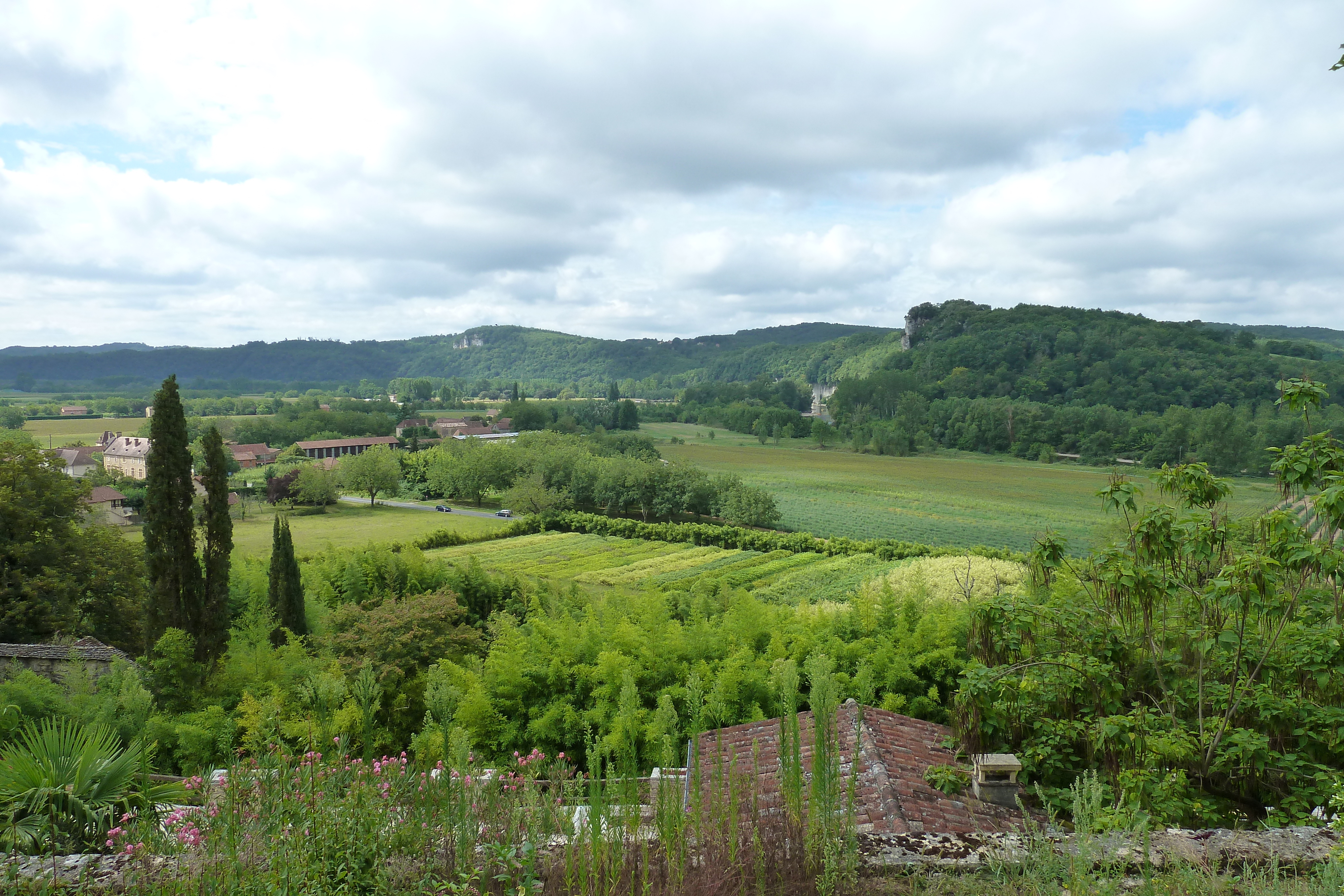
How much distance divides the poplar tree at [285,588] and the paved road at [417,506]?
94.3ft

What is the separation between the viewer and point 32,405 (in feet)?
337

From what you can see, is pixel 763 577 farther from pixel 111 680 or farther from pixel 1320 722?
pixel 1320 722

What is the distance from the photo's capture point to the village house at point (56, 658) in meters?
11.1

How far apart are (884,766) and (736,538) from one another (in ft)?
108

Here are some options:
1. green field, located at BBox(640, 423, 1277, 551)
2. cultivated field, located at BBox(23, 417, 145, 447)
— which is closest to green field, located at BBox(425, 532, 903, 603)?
green field, located at BBox(640, 423, 1277, 551)

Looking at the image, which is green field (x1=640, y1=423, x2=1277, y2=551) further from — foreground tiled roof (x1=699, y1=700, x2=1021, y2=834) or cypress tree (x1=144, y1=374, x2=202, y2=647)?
cypress tree (x1=144, y1=374, x2=202, y2=647)

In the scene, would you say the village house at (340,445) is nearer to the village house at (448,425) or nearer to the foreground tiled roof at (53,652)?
the village house at (448,425)

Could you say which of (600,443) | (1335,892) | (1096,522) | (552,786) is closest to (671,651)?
(552,786)

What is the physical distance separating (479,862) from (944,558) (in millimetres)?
27303

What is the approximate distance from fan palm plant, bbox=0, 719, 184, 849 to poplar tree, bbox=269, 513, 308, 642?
11.5 metres

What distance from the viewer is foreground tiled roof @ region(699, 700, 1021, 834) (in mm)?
4742

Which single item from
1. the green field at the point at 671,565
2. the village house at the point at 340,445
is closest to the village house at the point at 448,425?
the village house at the point at 340,445

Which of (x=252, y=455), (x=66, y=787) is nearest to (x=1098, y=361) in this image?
(x=252, y=455)

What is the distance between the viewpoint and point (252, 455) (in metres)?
69.7
